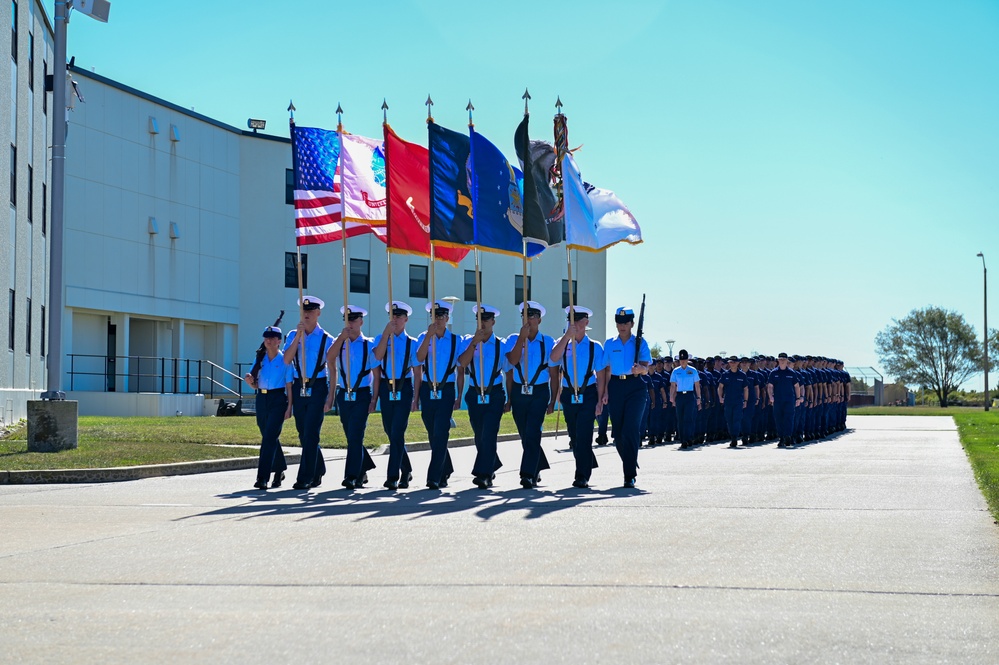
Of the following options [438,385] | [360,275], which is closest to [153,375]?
[360,275]

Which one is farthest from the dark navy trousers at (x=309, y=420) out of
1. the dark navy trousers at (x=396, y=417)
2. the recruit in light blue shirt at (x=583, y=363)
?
the recruit in light blue shirt at (x=583, y=363)

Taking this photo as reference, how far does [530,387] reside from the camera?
13.2 metres

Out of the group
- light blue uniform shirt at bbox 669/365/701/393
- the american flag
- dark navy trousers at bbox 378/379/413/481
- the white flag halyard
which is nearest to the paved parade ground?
dark navy trousers at bbox 378/379/413/481

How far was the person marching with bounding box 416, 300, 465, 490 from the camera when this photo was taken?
42.7 ft

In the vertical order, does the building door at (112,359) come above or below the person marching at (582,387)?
above

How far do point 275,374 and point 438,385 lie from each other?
173 cm

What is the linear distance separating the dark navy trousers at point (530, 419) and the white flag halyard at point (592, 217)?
262 centimetres

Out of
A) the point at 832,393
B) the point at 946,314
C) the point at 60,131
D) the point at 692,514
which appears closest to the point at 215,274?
the point at 832,393

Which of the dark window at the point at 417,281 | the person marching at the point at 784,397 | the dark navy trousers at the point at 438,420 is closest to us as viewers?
the dark navy trousers at the point at 438,420

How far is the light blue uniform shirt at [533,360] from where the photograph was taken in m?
13.1

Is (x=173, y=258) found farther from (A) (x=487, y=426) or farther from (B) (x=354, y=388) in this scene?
(A) (x=487, y=426)

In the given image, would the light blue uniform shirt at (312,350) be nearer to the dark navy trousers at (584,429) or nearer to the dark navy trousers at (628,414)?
the dark navy trousers at (584,429)

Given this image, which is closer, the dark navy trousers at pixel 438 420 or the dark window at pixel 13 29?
the dark navy trousers at pixel 438 420

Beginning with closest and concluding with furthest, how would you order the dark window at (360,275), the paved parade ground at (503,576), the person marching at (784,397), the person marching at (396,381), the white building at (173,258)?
1. the paved parade ground at (503,576)
2. the person marching at (396,381)
3. the person marching at (784,397)
4. the white building at (173,258)
5. the dark window at (360,275)
